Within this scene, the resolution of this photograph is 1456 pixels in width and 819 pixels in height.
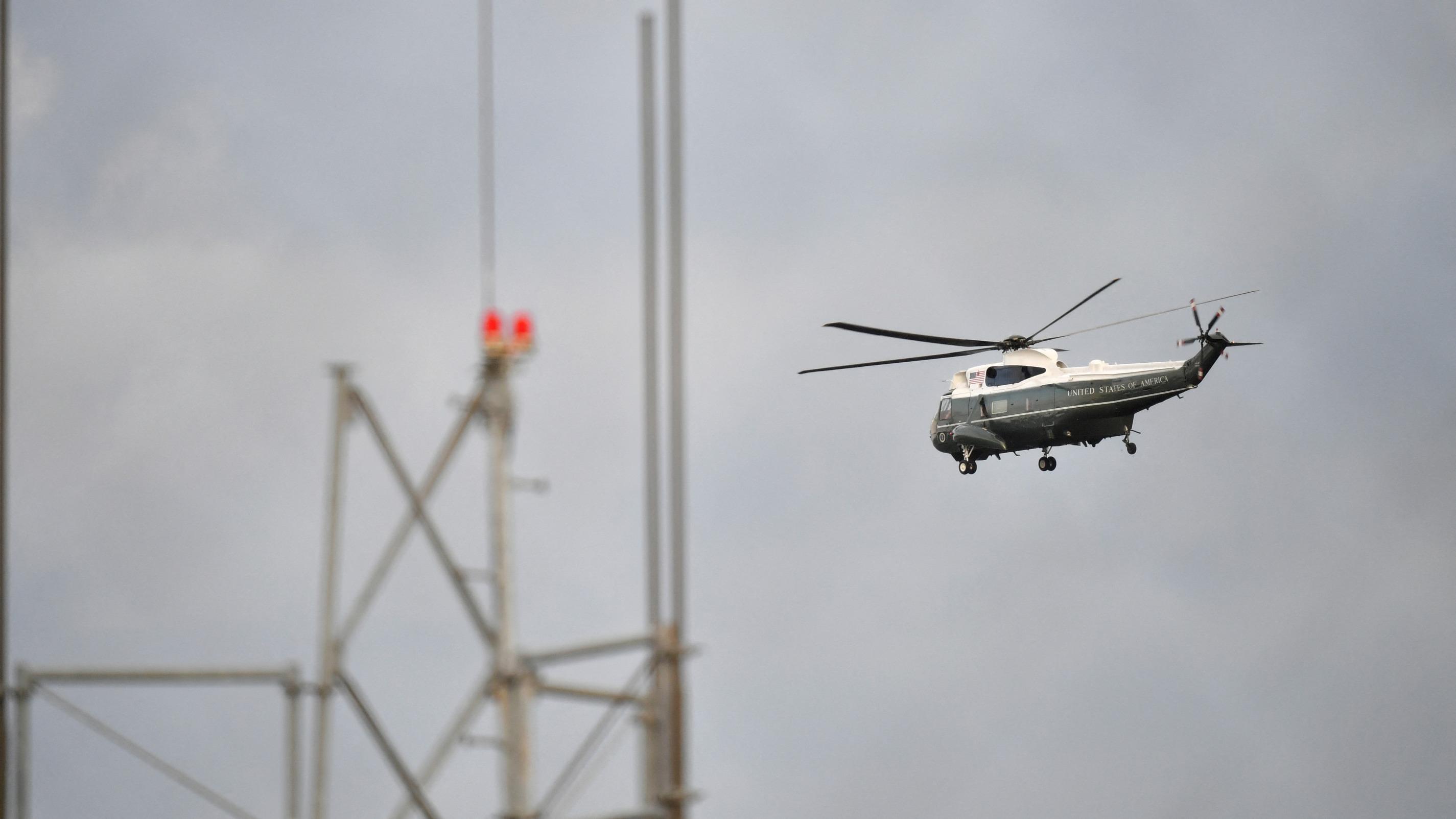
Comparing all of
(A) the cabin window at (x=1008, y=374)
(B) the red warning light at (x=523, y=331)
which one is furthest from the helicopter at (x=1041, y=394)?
(B) the red warning light at (x=523, y=331)

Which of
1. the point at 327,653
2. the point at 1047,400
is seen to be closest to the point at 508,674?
the point at 327,653

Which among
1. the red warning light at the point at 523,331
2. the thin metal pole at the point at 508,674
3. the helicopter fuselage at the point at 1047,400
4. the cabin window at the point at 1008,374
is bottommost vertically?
the thin metal pole at the point at 508,674

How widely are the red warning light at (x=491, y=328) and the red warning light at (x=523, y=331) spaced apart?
0.68 feet

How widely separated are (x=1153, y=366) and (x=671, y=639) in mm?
35522

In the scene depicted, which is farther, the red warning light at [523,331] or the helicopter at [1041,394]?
the helicopter at [1041,394]

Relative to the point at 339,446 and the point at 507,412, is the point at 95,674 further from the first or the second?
the point at 507,412

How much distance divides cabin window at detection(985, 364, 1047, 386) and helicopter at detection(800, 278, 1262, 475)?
2 cm

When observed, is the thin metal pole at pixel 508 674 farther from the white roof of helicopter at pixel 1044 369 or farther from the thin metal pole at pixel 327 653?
the white roof of helicopter at pixel 1044 369

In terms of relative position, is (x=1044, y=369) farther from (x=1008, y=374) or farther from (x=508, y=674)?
(x=508, y=674)

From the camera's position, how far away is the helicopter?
58.4 metres

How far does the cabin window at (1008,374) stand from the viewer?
2490 inches

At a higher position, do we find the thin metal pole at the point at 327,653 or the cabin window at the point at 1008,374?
the cabin window at the point at 1008,374

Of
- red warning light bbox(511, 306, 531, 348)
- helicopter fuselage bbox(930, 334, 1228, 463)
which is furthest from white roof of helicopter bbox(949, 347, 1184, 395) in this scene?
red warning light bbox(511, 306, 531, 348)

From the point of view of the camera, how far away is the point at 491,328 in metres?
26.0
